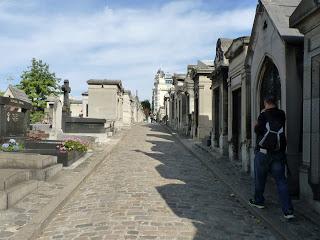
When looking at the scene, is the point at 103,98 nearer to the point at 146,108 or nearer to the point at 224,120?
the point at 224,120

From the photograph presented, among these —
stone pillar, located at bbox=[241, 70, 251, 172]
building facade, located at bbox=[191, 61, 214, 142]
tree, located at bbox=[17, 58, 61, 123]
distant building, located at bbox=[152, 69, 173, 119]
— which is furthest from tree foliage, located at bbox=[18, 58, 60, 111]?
distant building, located at bbox=[152, 69, 173, 119]

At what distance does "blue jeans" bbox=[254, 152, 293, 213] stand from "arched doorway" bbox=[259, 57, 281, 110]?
8.02 ft

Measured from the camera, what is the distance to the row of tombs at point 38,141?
23.6 ft

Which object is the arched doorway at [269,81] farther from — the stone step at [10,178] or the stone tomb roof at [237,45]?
the stone step at [10,178]

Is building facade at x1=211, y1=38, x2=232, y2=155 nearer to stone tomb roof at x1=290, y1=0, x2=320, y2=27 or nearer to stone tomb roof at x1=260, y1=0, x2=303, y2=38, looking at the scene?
stone tomb roof at x1=260, y1=0, x2=303, y2=38

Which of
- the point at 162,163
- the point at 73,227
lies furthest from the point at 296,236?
the point at 162,163

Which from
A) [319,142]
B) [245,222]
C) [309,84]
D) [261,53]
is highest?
[261,53]

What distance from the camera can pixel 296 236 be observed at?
5125 mm

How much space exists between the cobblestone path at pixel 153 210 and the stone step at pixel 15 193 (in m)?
0.78

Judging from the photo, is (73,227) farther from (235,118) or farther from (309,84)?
(235,118)

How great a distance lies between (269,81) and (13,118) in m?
9.19

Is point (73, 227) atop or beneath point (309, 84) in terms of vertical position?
beneath

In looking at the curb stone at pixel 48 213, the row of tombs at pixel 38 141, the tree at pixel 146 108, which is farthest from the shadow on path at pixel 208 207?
the tree at pixel 146 108

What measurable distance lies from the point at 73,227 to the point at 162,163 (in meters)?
6.87
